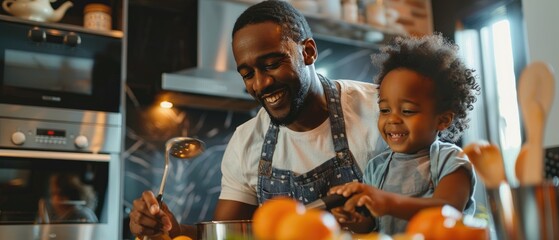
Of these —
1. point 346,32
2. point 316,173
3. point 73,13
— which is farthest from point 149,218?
point 346,32

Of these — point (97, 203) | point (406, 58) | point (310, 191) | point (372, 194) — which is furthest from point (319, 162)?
point (97, 203)

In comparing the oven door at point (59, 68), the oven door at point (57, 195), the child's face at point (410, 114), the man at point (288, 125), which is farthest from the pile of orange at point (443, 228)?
the oven door at point (59, 68)

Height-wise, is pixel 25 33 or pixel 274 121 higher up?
pixel 25 33

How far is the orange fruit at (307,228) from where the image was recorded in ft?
1.86

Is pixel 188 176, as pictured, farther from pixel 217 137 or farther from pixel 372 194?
pixel 372 194

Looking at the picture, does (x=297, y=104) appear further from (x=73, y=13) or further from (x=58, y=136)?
(x=73, y=13)

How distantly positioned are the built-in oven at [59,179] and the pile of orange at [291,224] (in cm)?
200

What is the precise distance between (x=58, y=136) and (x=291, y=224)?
2.11m

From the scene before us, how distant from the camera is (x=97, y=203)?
8.38 ft

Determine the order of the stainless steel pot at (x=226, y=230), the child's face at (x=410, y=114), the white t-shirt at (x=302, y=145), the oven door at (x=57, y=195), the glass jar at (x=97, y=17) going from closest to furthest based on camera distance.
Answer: the stainless steel pot at (x=226, y=230) → the child's face at (x=410, y=114) → the white t-shirt at (x=302, y=145) → the oven door at (x=57, y=195) → the glass jar at (x=97, y=17)

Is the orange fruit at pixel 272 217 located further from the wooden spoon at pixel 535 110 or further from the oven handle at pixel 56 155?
the oven handle at pixel 56 155

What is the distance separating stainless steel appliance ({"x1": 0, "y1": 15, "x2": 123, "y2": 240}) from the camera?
7.88 feet

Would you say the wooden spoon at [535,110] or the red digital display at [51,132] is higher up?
the red digital display at [51,132]

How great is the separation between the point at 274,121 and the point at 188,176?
163 centimetres
